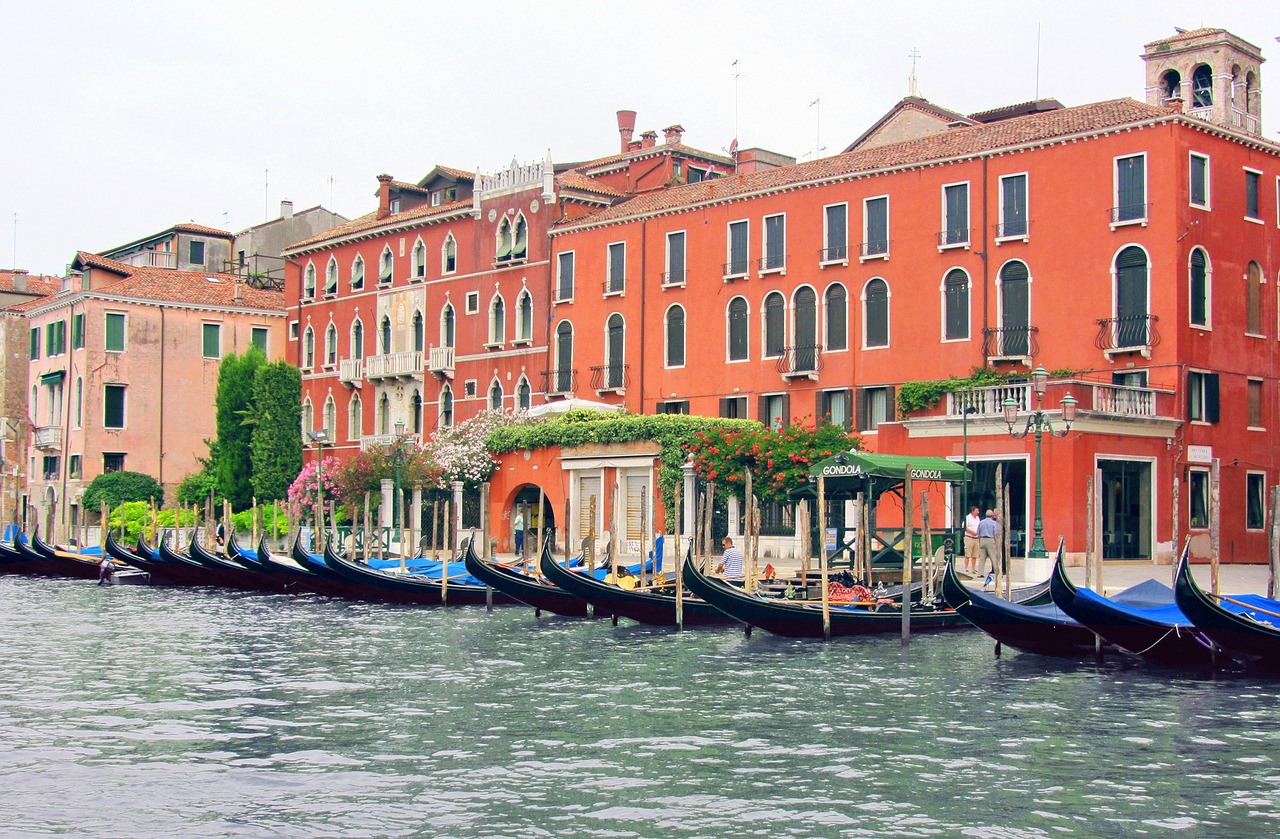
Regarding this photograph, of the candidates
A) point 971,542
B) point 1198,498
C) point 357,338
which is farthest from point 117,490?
point 1198,498

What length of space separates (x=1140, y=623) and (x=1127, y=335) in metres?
10.6

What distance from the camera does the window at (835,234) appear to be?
26.8m

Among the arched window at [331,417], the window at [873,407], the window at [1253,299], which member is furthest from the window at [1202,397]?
the arched window at [331,417]

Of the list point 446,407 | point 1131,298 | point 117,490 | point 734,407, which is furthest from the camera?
point 117,490

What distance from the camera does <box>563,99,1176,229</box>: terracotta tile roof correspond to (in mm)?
23828

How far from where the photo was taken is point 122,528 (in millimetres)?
36875

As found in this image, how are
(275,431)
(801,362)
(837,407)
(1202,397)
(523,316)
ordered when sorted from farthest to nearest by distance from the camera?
(275,431) → (523,316) → (801,362) → (837,407) → (1202,397)

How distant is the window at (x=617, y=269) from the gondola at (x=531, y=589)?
12227 millimetres

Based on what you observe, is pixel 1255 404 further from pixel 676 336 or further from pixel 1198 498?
pixel 676 336

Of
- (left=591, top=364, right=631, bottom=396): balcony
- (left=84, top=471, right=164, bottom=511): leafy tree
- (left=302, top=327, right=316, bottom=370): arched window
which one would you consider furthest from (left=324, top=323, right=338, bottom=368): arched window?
(left=591, top=364, right=631, bottom=396): balcony

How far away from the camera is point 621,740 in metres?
9.97

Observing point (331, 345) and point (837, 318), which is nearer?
point (837, 318)

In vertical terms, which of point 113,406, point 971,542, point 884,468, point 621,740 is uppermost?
point 113,406

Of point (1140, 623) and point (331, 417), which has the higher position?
point (331, 417)
